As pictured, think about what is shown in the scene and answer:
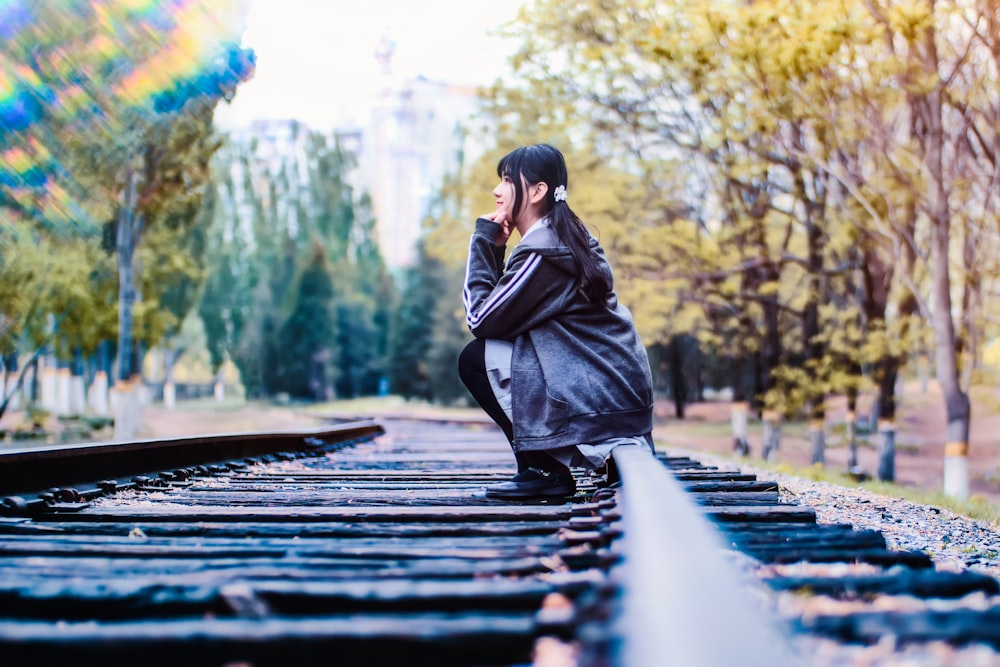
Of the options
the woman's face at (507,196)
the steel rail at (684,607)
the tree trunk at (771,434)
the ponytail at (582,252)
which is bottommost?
the tree trunk at (771,434)

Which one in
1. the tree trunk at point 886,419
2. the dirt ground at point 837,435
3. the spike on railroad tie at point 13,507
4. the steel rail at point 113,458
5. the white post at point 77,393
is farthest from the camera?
the white post at point 77,393

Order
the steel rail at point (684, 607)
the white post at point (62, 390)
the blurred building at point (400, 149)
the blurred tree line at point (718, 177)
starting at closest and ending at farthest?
the steel rail at point (684, 607) < the blurred tree line at point (718, 177) < the white post at point (62, 390) < the blurred building at point (400, 149)

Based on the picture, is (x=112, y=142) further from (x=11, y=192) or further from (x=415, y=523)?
(x=415, y=523)

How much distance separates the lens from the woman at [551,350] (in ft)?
10.4

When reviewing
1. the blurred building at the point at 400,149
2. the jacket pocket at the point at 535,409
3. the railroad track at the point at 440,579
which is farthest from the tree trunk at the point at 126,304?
the blurred building at the point at 400,149

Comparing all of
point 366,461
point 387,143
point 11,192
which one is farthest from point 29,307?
point 387,143

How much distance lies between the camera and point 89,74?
49.9ft

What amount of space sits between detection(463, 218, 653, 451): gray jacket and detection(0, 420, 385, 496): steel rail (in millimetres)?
1754

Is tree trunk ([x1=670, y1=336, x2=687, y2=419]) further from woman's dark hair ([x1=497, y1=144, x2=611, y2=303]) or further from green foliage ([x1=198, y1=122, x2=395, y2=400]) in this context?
woman's dark hair ([x1=497, y1=144, x2=611, y2=303])

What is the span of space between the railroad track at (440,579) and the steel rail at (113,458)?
26 millimetres

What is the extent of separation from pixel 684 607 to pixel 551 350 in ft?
6.75

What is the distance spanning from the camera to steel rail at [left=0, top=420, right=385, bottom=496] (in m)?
3.46

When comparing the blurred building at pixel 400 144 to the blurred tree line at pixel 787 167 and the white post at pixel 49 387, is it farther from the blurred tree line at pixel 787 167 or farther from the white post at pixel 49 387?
the blurred tree line at pixel 787 167


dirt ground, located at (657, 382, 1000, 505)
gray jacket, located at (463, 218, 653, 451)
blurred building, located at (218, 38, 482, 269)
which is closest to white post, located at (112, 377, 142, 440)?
dirt ground, located at (657, 382, 1000, 505)
